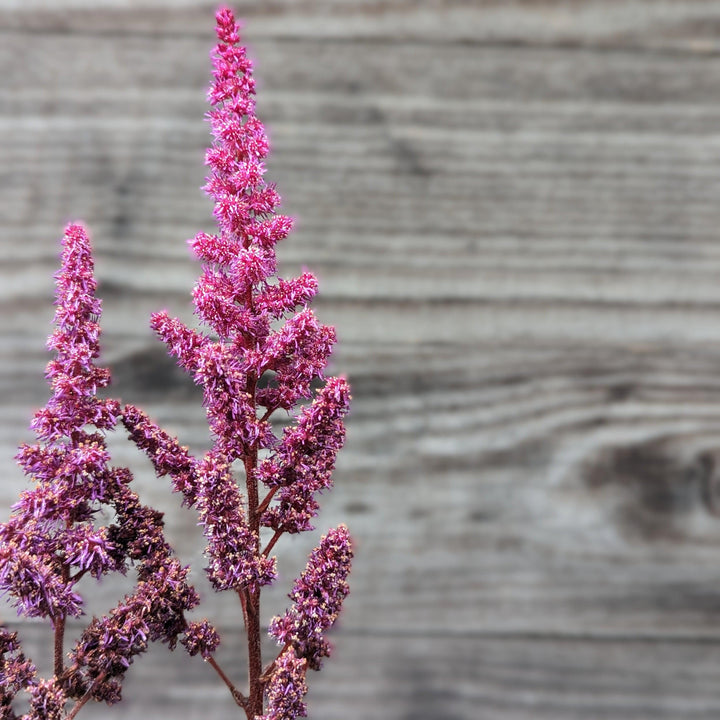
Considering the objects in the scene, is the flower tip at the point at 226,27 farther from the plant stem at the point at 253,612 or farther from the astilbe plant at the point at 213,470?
the plant stem at the point at 253,612

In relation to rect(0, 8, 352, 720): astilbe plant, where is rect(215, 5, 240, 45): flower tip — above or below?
above

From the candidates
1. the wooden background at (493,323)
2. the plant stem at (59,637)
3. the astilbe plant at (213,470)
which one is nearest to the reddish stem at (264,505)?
the astilbe plant at (213,470)

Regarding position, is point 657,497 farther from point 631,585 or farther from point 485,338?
point 485,338

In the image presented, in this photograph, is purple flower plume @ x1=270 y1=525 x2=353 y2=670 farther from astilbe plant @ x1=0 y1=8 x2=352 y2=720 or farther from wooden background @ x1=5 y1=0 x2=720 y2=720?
wooden background @ x1=5 y1=0 x2=720 y2=720

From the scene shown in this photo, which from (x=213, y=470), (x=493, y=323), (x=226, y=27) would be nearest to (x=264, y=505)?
(x=213, y=470)

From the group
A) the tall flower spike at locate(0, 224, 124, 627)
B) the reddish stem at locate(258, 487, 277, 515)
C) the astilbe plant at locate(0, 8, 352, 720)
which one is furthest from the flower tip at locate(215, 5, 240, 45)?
the reddish stem at locate(258, 487, 277, 515)

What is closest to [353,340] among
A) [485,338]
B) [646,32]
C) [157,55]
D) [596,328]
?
[485,338]

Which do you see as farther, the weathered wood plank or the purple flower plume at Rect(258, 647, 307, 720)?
the weathered wood plank
